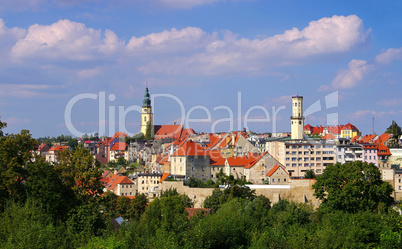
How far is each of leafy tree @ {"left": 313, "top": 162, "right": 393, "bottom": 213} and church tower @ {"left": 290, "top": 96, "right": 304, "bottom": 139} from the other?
27.6 m

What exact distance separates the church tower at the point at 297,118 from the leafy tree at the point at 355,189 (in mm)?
27640

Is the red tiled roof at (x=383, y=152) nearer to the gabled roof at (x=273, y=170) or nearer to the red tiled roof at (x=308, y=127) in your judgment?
the gabled roof at (x=273, y=170)

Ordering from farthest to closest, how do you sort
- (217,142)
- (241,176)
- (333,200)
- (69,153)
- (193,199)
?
(217,142)
(241,176)
(193,199)
(333,200)
(69,153)

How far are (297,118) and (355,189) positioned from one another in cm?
3150

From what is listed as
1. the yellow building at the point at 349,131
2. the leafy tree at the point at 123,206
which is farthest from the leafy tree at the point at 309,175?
the yellow building at the point at 349,131

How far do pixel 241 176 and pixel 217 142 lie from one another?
21.7m

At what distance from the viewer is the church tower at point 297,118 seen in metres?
72.2

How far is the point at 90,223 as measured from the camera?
24531 mm

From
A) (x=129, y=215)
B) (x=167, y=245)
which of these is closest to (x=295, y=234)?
(x=167, y=245)

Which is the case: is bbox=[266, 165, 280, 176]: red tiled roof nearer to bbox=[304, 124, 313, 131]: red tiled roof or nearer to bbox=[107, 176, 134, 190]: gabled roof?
bbox=[107, 176, 134, 190]: gabled roof

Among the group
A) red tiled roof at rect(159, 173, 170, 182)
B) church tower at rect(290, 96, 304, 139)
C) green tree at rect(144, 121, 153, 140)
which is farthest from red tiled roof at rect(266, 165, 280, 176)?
green tree at rect(144, 121, 153, 140)

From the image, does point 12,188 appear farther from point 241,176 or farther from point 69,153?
point 241,176

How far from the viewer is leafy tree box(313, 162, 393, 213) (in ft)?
138

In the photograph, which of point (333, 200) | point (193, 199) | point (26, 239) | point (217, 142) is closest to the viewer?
point (26, 239)
